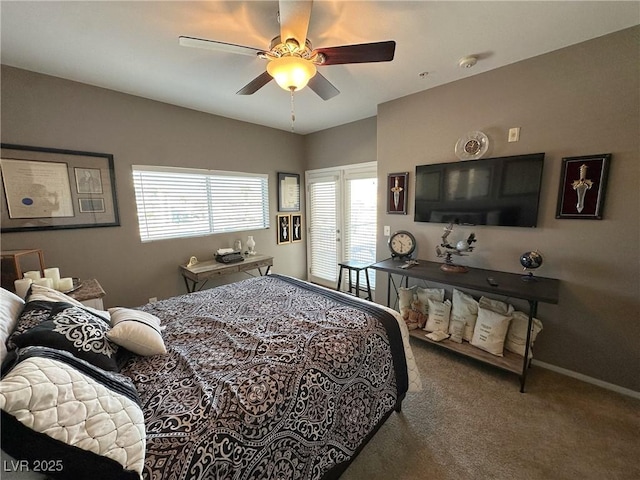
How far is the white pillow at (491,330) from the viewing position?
7.02ft

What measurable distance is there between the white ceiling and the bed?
70.5 inches

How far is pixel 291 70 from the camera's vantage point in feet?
5.12

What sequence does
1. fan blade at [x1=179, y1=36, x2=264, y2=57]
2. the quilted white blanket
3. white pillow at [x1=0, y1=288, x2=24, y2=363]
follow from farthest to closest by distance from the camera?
fan blade at [x1=179, y1=36, x2=264, y2=57]
white pillow at [x1=0, y1=288, x2=24, y2=363]
the quilted white blanket

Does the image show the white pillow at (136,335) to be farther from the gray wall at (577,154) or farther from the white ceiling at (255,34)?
the gray wall at (577,154)

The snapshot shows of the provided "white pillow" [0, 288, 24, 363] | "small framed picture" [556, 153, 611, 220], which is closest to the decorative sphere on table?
"small framed picture" [556, 153, 611, 220]

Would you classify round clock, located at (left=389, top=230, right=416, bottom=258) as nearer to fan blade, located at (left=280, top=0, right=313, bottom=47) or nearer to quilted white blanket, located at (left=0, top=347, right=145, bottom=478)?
fan blade, located at (left=280, top=0, right=313, bottom=47)

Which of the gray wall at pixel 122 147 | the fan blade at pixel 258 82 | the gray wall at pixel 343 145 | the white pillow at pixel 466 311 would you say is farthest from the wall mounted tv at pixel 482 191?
the gray wall at pixel 122 147

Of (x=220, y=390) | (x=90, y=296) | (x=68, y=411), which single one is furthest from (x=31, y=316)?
(x=90, y=296)

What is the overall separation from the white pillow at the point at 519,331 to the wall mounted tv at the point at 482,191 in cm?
80

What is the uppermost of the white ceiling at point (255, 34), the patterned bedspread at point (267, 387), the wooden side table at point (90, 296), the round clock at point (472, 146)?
the white ceiling at point (255, 34)

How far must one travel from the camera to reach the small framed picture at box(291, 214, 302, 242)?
4.46 m

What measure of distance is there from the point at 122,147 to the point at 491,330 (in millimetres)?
4018

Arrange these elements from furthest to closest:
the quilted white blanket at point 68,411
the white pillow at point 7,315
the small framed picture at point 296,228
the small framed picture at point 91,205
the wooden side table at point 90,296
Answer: the small framed picture at point 296,228, the small framed picture at point 91,205, the wooden side table at point 90,296, the white pillow at point 7,315, the quilted white blanket at point 68,411

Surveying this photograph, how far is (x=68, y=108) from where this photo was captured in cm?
238
